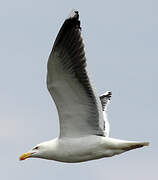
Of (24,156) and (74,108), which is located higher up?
(74,108)

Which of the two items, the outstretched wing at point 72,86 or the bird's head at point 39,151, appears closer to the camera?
the outstretched wing at point 72,86

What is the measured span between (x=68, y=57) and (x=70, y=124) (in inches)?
64.3

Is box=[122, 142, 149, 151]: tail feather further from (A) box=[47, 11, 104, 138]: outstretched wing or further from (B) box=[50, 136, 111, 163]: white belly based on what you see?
(A) box=[47, 11, 104, 138]: outstretched wing

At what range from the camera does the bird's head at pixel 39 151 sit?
788 inches

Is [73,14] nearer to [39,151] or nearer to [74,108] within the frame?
[74,108]

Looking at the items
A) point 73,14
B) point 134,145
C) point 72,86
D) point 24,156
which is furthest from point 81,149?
point 73,14

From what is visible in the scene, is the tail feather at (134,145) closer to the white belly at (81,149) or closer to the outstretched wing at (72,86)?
the white belly at (81,149)

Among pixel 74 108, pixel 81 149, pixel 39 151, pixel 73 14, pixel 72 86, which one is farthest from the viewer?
pixel 39 151

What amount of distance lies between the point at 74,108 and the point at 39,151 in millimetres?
1364

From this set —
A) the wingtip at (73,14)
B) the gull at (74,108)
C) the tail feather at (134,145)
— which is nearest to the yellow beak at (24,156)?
the gull at (74,108)

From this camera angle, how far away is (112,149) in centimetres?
1950

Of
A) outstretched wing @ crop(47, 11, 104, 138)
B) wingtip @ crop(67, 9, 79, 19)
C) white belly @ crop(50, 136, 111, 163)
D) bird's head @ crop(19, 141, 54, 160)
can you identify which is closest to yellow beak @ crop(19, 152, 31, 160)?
bird's head @ crop(19, 141, 54, 160)

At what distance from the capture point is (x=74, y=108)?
19.8 m

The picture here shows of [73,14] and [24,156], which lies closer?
[73,14]
